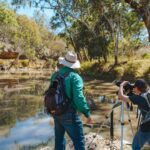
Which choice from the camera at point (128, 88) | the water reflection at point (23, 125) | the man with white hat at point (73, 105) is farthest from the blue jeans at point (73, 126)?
the water reflection at point (23, 125)

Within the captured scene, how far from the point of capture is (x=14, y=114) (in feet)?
38.9

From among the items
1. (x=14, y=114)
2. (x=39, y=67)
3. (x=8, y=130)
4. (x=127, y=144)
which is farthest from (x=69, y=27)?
(x=127, y=144)

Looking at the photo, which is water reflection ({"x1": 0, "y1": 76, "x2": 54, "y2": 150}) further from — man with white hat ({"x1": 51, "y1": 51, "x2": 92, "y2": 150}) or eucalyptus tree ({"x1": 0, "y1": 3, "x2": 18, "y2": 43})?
eucalyptus tree ({"x1": 0, "y1": 3, "x2": 18, "y2": 43})

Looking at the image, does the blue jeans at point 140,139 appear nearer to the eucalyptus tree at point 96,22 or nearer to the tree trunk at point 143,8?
the tree trunk at point 143,8

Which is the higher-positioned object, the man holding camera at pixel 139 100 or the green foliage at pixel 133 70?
the man holding camera at pixel 139 100

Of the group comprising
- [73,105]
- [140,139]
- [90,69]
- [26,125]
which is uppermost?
[73,105]

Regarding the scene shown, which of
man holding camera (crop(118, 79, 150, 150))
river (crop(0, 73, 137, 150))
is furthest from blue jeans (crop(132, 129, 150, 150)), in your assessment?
river (crop(0, 73, 137, 150))

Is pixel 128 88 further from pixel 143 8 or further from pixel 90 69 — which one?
pixel 90 69

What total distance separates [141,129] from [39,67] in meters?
47.9

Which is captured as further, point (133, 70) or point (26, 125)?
point (133, 70)

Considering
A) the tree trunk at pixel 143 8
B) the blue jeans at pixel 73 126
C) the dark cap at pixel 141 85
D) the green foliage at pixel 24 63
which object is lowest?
the green foliage at pixel 24 63

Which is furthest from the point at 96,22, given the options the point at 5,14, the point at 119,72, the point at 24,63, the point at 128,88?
the point at 128,88

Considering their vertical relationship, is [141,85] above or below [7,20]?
below

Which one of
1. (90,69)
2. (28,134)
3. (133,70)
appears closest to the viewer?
(28,134)
